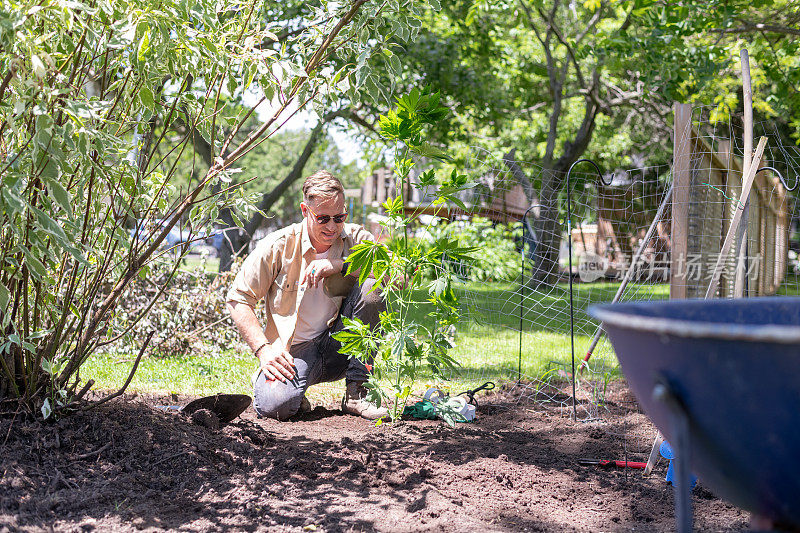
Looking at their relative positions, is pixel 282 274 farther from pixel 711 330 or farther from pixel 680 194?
pixel 711 330

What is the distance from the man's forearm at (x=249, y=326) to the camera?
3.24m

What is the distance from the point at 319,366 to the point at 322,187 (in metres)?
1.07

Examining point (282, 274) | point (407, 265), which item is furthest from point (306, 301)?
point (407, 265)

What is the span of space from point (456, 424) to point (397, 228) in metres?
1.08

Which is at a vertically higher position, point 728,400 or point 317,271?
point 317,271

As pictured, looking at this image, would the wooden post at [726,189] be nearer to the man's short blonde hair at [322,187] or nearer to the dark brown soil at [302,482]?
the dark brown soil at [302,482]

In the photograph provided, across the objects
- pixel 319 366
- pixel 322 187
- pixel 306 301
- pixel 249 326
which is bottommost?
pixel 319 366

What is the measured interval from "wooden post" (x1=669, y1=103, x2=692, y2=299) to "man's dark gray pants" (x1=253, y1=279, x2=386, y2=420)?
1.70 metres

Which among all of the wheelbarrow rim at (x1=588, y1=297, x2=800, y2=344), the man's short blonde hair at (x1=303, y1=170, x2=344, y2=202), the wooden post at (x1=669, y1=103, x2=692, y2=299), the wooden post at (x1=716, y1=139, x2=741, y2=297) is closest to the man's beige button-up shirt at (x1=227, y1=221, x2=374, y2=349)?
the man's short blonde hair at (x1=303, y1=170, x2=344, y2=202)

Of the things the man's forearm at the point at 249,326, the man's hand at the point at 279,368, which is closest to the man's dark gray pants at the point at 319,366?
the man's hand at the point at 279,368

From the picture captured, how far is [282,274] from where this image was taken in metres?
3.52

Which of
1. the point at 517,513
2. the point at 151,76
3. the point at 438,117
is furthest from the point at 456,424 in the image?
the point at 151,76

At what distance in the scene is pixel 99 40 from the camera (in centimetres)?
219

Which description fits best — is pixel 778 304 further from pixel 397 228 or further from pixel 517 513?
pixel 397 228
